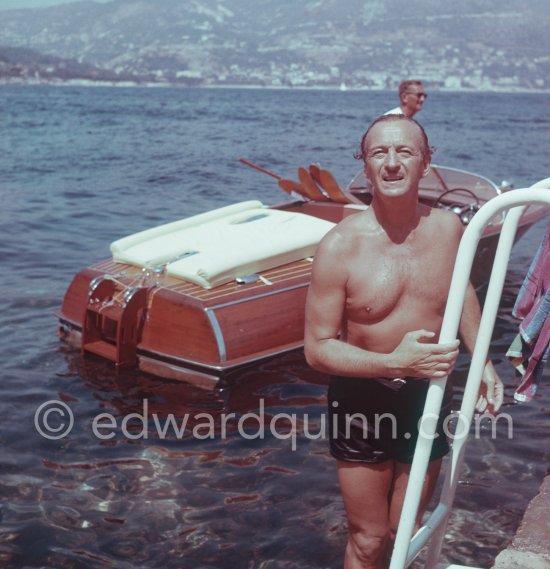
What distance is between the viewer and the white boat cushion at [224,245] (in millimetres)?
6559

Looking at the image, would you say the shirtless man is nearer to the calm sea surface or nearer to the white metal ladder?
the white metal ladder

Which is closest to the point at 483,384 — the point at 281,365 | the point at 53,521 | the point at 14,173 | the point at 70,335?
the point at 53,521

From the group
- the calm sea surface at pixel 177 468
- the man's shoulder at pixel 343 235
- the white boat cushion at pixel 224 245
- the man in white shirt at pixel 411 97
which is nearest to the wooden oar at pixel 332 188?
the white boat cushion at pixel 224 245

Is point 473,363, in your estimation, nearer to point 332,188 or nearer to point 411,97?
point 411,97

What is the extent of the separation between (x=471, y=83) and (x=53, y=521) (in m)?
173

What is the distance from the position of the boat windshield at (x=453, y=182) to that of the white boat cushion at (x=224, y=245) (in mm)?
2263

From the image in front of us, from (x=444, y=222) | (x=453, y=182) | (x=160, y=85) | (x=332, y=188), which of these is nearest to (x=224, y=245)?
(x=332, y=188)

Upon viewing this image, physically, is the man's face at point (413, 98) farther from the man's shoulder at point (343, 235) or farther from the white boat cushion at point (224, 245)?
the man's shoulder at point (343, 235)

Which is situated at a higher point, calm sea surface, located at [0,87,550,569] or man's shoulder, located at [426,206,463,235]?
man's shoulder, located at [426,206,463,235]

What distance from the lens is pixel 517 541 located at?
334cm

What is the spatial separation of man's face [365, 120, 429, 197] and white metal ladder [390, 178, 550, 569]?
1.16 ft

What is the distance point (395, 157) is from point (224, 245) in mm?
4355

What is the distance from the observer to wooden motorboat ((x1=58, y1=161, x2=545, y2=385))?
245 inches

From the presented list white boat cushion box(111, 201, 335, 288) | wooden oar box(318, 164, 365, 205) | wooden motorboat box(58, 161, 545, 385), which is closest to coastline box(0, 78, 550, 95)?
wooden oar box(318, 164, 365, 205)
